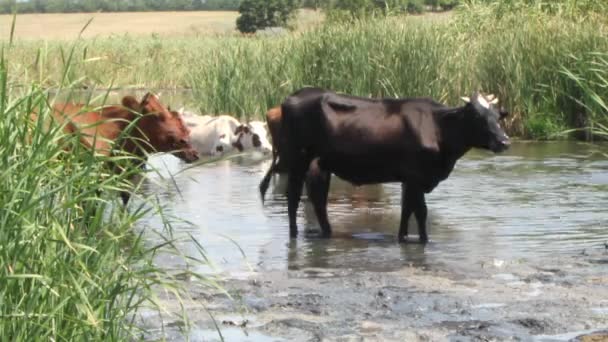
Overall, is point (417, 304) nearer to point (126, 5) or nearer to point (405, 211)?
point (405, 211)

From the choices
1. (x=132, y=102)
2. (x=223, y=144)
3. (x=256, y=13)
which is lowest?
(x=256, y=13)

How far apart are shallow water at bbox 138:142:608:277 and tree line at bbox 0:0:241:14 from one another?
96992 millimetres

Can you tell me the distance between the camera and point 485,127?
1188 cm

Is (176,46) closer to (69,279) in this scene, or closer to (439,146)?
(439,146)

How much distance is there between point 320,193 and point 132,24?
267 feet

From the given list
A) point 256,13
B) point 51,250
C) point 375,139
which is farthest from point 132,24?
point 51,250

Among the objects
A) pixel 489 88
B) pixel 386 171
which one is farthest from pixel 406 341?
pixel 489 88

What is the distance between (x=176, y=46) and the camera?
58.3 m

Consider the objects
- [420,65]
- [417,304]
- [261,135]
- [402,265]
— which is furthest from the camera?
[420,65]

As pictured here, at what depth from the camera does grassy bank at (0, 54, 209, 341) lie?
5496 millimetres

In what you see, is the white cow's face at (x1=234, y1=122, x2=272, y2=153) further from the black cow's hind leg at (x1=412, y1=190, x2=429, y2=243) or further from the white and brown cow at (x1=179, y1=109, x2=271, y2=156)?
the black cow's hind leg at (x1=412, y1=190, x2=429, y2=243)

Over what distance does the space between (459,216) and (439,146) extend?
2.04 metres

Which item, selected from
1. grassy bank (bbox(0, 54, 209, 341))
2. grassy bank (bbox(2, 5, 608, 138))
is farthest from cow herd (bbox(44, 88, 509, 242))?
grassy bank (bbox(2, 5, 608, 138))

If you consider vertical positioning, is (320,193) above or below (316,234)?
above
